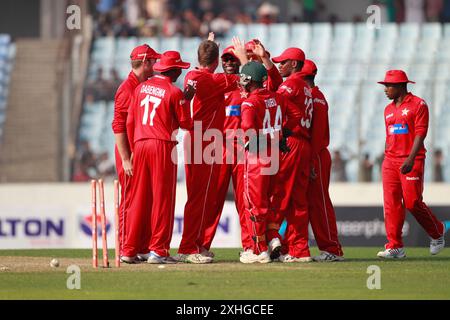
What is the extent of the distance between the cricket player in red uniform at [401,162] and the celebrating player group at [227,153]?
0.22 meters

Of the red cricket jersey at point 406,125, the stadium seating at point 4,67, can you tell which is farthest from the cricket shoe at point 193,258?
the stadium seating at point 4,67

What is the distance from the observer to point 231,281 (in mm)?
12734

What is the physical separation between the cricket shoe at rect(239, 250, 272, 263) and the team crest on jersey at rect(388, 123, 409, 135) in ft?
7.97

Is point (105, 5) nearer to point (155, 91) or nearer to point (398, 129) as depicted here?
point (398, 129)

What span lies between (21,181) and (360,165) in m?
6.92

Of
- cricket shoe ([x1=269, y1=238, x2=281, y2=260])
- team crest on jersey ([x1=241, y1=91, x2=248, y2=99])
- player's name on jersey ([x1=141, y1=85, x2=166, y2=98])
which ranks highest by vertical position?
player's name on jersey ([x1=141, y1=85, x2=166, y2=98])

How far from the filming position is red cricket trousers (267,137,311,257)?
572 inches

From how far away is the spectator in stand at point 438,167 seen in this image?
76.4 feet

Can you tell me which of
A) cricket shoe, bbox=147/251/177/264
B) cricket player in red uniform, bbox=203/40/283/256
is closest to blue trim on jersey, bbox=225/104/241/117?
cricket player in red uniform, bbox=203/40/283/256

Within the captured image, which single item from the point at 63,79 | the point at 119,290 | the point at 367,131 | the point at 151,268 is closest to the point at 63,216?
the point at 63,79

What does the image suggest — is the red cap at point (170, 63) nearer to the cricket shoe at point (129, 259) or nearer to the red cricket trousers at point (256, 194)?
the red cricket trousers at point (256, 194)

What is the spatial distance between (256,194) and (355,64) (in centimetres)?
1184

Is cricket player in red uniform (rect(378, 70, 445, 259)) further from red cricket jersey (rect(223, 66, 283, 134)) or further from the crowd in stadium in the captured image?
the crowd in stadium

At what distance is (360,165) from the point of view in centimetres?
2344
